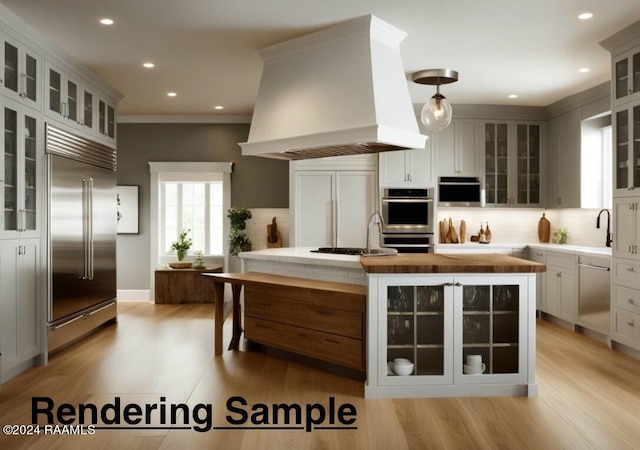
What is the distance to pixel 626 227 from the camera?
Result: 486 cm

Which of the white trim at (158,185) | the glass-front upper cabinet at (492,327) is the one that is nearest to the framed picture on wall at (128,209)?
the white trim at (158,185)

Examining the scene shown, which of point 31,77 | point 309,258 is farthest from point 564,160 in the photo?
point 31,77

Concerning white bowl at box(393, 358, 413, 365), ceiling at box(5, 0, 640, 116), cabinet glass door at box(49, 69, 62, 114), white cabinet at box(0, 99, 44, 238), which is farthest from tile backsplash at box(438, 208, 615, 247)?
white cabinet at box(0, 99, 44, 238)

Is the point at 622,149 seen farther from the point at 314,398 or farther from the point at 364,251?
the point at 314,398

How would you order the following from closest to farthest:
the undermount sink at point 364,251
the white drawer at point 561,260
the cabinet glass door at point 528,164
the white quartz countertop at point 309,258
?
1. the white quartz countertop at point 309,258
2. the undermount sink at point 364,251
3. the white drawer at point 561,260
4. the cabinet glass door at point 528,164

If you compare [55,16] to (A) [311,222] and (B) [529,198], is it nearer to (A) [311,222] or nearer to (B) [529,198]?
(A) [311,222]

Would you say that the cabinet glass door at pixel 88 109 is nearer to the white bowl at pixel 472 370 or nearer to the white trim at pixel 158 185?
the white trim at pixel 158 185

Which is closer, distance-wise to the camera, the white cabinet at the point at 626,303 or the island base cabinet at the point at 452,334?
the island base cabinet at the point at 452,334

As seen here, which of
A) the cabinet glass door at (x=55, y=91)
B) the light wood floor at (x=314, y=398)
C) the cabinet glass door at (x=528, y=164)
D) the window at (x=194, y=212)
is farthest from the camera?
the window at (x=194, y=212)

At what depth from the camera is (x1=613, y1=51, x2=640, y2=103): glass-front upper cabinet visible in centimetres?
466

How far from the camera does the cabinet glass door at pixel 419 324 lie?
3771 mm

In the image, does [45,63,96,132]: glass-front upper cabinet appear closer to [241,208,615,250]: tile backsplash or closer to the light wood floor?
the light wood floor

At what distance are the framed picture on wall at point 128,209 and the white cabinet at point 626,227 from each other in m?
6.31

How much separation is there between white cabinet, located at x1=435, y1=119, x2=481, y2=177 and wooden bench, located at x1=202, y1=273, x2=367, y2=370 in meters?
3.31
